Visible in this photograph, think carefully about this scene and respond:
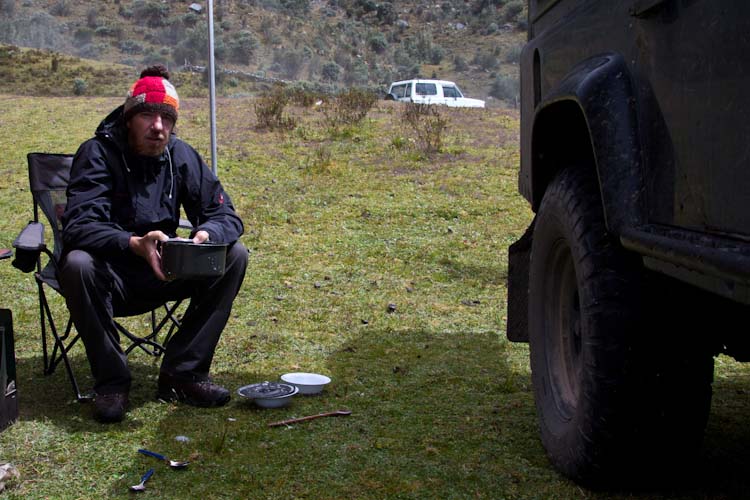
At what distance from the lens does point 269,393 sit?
3.54 m

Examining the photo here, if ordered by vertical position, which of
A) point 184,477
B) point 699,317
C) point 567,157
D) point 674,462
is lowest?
point 184,477

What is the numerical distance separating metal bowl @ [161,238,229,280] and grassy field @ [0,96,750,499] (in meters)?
0.60

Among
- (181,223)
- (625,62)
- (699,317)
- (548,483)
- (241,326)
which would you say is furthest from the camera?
(241,326)

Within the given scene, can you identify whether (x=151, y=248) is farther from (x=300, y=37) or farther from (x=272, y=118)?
(x=300, y=37)

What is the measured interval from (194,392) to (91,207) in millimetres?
856

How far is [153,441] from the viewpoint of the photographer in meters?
3.15

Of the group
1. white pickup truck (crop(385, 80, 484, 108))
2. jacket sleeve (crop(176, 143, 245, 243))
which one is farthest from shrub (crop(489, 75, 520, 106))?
jacket sleeve (crop(176, 143, 245, 243))

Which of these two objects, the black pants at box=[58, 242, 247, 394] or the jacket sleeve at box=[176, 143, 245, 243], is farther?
the jacket sleeve at box=[176, 143, 245, 243]

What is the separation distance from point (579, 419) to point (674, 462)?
302mm

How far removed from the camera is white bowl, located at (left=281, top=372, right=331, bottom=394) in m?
3.72

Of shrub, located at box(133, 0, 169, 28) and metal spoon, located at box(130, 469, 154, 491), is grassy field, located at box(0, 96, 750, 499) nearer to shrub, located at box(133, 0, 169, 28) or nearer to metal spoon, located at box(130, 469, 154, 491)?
metal spoon, located at box(130, 469, 154, 491)

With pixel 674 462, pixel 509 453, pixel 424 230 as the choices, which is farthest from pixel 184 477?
pixel 424 230

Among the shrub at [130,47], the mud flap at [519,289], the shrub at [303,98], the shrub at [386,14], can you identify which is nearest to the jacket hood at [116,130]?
the mud flap at [519,289]

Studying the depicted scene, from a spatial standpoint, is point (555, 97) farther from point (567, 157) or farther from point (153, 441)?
point (153, 441)
